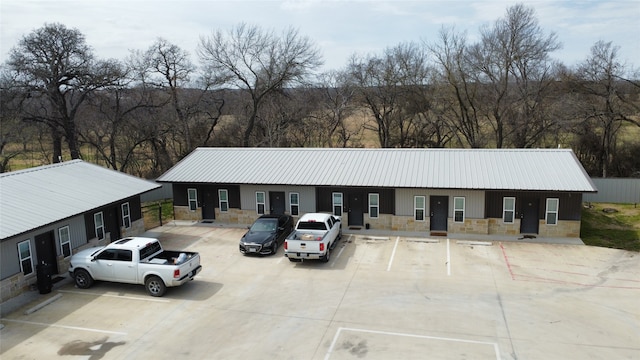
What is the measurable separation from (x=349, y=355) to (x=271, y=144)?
32.7 metres

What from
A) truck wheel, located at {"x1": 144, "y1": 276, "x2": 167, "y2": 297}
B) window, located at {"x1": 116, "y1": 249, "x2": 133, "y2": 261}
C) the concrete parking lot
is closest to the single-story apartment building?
the concrete parking lot

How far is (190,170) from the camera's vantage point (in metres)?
27.5

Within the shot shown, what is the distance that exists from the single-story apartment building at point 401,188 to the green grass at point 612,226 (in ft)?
6.57

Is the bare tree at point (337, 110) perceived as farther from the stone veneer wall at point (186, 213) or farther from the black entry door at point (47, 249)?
the black entry door at point (47, 249)

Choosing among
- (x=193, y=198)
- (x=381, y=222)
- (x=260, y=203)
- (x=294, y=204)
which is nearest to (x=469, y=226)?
(x=381, y=222)

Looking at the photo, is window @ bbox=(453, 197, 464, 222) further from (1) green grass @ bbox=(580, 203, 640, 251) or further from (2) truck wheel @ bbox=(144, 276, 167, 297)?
(2) truck wheel @ bbox=(144, 276, 167, 297)

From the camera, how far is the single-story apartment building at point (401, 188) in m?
22.6

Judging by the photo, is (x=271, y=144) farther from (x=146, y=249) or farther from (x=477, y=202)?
(x=146, y=249)

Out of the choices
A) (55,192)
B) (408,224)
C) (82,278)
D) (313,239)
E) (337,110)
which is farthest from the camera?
(337,110)

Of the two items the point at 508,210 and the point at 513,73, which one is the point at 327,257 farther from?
the point at 513,73

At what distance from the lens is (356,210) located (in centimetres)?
2489

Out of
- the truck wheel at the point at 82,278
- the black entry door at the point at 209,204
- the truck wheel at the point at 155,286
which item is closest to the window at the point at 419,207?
the black entry door at the point at 209,204

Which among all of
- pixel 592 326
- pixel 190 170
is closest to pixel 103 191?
pixel 190 170

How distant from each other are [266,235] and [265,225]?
99 centimetres
